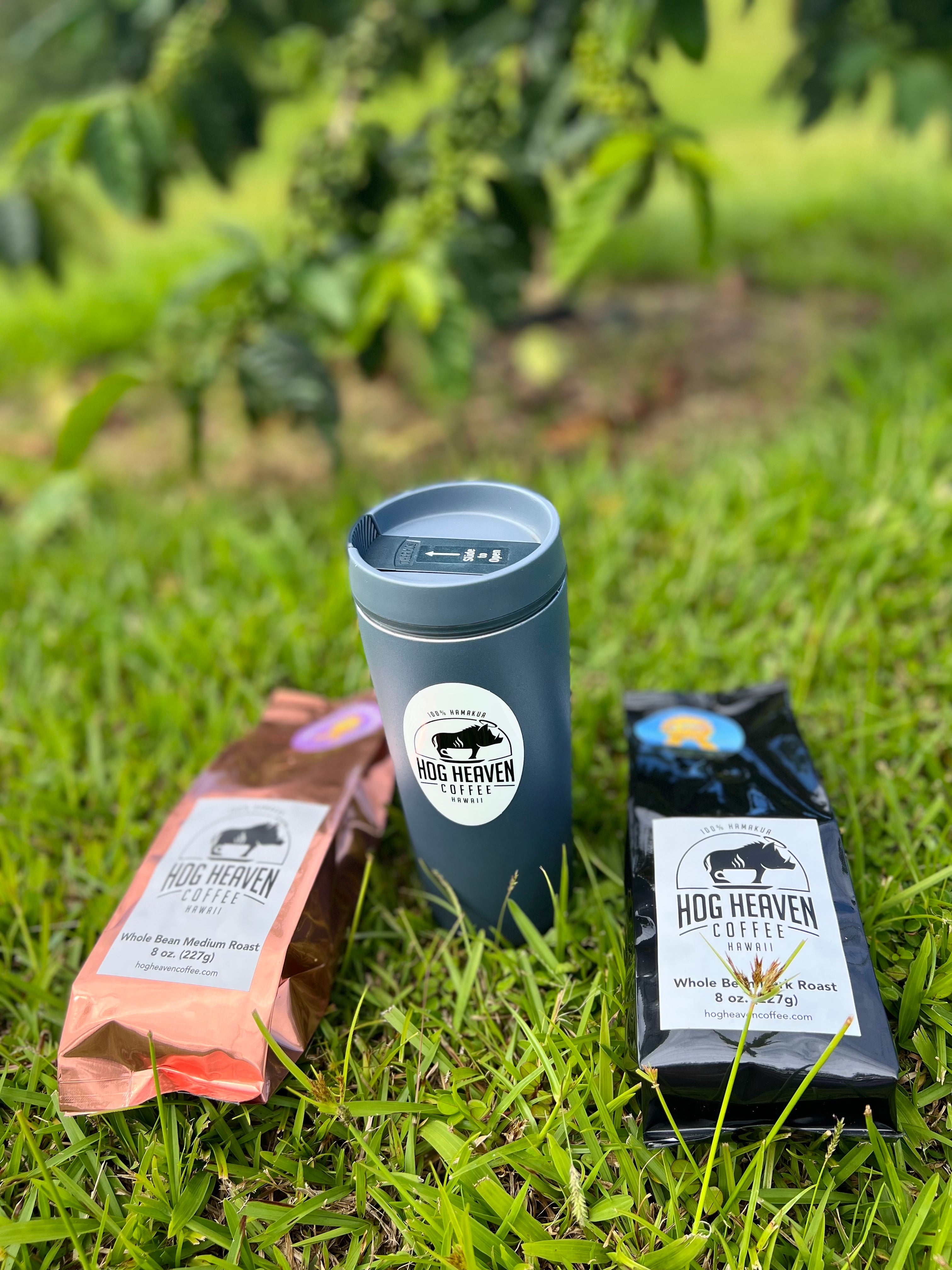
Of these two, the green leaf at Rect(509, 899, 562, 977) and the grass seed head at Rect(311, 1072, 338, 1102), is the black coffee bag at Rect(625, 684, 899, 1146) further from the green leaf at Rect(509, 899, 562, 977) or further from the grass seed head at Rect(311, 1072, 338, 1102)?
the grass seed head at Rect(311, 1072, 338, 1102)

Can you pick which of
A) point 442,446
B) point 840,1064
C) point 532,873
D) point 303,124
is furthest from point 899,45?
point 840,1064

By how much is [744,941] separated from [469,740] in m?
0.34

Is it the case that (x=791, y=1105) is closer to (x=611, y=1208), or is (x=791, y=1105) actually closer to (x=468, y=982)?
(x=611, y=1208)

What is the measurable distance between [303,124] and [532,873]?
7.19 ft

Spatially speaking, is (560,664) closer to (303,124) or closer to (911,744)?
(911,744)

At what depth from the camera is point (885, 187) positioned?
345 centimetres

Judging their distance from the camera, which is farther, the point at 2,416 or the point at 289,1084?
the point at 2,416

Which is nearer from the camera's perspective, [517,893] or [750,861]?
[750,861]

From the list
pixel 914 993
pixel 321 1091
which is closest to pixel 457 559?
pixel 321 1091

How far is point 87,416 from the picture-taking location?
1.63 m

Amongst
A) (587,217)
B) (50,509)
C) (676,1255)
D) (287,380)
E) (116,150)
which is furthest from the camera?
(50,509)

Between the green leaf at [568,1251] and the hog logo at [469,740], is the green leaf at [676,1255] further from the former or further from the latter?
the hog logo at [469,740]

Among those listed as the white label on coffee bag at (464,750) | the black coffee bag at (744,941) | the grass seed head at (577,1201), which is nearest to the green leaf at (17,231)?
the white label on coffee bag at (464,750)

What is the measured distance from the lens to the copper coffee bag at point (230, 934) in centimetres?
94
